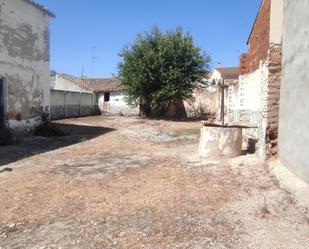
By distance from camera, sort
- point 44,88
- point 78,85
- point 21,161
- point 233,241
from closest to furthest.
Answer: point 233,241 < point 21,161 < point 44,88 < point 78,85

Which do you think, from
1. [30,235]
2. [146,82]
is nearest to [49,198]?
[30,235]

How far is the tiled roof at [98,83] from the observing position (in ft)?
123

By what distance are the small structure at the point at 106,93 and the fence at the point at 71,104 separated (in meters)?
0.58

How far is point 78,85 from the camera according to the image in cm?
3878

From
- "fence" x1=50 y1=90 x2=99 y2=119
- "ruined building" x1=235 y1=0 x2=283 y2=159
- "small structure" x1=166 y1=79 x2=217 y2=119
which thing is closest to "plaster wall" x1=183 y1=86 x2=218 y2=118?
"small structure" x1=166 y1=79 x2=217 y2=119

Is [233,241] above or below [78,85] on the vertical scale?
below

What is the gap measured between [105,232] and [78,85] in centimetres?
3480

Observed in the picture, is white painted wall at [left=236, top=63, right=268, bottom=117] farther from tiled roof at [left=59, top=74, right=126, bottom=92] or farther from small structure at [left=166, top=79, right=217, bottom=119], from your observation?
tiled roof at [left=59, top=74, right=126, bottom=92]

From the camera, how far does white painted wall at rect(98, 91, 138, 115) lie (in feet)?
118

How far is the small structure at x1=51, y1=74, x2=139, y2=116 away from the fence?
0.58 m

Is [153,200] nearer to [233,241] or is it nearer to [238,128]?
[233,241]

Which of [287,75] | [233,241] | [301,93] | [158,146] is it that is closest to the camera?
[233,241]

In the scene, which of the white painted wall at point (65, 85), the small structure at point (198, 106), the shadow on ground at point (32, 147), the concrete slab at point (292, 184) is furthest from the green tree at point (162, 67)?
the concrete slab at point (292, 184)

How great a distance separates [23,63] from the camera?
1492 cm
